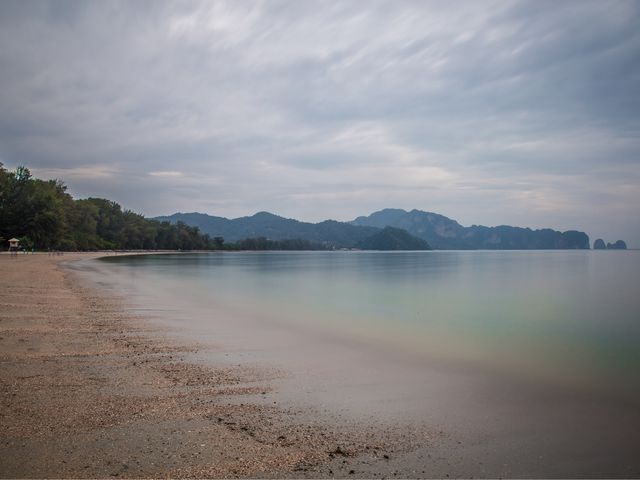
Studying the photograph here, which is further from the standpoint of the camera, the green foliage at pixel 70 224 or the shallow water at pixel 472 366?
the green foliage at pixel 70 224

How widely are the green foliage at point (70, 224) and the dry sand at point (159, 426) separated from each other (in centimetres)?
8691

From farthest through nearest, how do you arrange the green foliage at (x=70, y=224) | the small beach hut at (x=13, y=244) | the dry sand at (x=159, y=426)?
the green foliage at (x=70, y=224) < the small beach hut at (x=13, y=244) < the dry sand at (x=159, y=426)

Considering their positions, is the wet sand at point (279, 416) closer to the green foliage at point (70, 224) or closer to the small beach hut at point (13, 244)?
the small beach hut at point (13, 244)

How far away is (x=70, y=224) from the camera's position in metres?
110

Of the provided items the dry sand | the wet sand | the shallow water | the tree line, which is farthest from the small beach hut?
the dry sand

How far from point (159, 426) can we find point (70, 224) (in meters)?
120

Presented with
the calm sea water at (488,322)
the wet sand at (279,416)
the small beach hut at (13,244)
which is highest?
the small beach hut at (13,244)

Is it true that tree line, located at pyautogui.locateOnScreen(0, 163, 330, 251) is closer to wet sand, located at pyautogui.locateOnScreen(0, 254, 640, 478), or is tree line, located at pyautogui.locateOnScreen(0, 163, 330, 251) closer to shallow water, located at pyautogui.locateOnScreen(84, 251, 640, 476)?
shallow water, located at pyautogui.locateOnScreen(84, 251, 640, 476)

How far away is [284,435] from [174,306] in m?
15.3

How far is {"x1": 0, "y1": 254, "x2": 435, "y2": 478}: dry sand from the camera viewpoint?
4441 mm

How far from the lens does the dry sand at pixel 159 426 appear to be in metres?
4.44

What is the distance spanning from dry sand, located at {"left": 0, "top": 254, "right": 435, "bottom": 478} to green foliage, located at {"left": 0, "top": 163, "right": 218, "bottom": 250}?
86.9 m

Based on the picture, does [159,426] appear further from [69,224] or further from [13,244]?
[69,224]

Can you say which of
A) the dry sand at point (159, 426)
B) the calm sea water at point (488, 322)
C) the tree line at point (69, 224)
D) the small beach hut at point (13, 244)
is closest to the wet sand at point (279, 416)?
the dry sand at point (159, 426)
